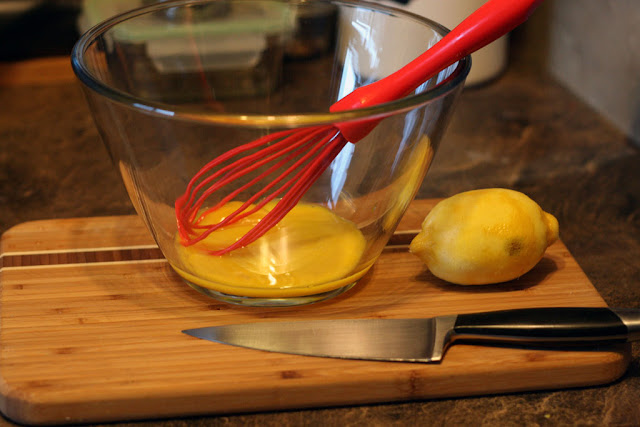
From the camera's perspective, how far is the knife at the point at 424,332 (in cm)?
62

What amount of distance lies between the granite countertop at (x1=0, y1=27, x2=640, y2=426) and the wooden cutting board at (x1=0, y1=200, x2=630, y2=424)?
2 centimetres

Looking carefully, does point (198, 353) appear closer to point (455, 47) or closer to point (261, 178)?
point (261, 178)

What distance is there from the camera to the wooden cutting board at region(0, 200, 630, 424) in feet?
1.97

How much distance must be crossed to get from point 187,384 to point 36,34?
4.16 feet

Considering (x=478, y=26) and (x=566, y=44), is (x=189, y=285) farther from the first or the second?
(x=566, y=44)

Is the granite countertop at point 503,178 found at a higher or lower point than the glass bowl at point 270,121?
lower

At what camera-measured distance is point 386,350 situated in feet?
2.06

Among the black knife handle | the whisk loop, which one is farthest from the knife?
the whisk loop

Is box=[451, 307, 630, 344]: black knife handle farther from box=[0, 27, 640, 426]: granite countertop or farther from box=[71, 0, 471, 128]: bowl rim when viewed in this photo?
box=[71, 0, 471, 128]: bowl rim

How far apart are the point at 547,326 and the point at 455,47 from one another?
27cm

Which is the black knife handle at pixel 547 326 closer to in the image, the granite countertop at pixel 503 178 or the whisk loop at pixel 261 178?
the granite countertop at pixel 503 178

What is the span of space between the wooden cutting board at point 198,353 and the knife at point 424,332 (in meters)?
0.01

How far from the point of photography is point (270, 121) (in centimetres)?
55

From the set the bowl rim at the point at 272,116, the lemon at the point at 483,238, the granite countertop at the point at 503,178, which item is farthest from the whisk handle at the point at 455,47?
the granite countertop at the point at 503,178
